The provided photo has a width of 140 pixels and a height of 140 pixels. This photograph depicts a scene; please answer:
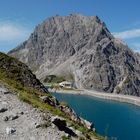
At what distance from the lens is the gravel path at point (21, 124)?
19062mm

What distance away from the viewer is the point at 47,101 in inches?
1437

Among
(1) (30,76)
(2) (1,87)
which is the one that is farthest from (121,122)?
(2) (1,87)

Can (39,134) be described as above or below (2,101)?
below

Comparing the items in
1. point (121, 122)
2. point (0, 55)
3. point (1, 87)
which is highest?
point (0, 55)

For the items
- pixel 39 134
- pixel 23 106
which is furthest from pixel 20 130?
pixel 23 106

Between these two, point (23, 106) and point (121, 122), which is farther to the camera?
point (121, 122)

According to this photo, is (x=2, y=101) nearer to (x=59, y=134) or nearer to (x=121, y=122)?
(x=59, y=134)

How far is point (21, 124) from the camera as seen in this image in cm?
2012

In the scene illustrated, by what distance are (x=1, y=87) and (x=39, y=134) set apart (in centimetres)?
750

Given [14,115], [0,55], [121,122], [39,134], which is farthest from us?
[121,122]

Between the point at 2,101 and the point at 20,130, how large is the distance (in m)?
3.53

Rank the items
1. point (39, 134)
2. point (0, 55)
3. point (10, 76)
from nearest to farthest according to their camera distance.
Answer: point (39, 134)
point (10, 76)
point (0, 55)

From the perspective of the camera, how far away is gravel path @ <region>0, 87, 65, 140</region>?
19.1 metres

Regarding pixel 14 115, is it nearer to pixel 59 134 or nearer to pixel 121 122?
pixel 59 134
